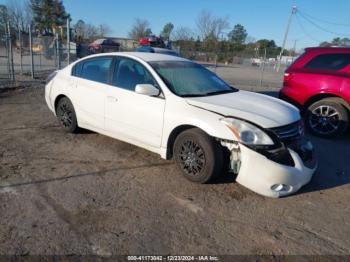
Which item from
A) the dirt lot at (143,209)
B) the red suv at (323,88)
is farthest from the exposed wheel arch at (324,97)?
the dirt lot at (143,209)

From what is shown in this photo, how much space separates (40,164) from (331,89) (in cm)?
554

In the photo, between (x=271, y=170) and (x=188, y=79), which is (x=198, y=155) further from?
(x=188, y=79)

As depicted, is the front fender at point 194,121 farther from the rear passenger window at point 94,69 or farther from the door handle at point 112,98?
the rear passenger window at point 94,69

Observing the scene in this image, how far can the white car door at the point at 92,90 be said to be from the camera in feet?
16.0

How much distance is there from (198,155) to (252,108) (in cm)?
93

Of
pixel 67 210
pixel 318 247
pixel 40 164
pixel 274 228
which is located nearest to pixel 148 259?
pixel 67 210

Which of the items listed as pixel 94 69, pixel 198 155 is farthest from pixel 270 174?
pixel 94 69

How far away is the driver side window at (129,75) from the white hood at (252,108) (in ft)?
2.74

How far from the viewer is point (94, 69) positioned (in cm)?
514

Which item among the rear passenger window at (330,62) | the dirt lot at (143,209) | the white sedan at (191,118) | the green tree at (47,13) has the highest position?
the green tree at (47,13)

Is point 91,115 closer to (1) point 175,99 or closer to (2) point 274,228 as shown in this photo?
(1) point 175,99

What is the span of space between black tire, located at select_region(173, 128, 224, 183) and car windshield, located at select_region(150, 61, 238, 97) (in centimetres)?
66

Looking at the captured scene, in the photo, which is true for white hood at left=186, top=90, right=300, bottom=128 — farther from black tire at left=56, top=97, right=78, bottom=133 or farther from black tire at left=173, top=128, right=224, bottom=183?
black tire at left=56, top=97, right=78, bottom=133

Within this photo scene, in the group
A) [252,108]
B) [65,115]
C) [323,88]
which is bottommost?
[65,115]
